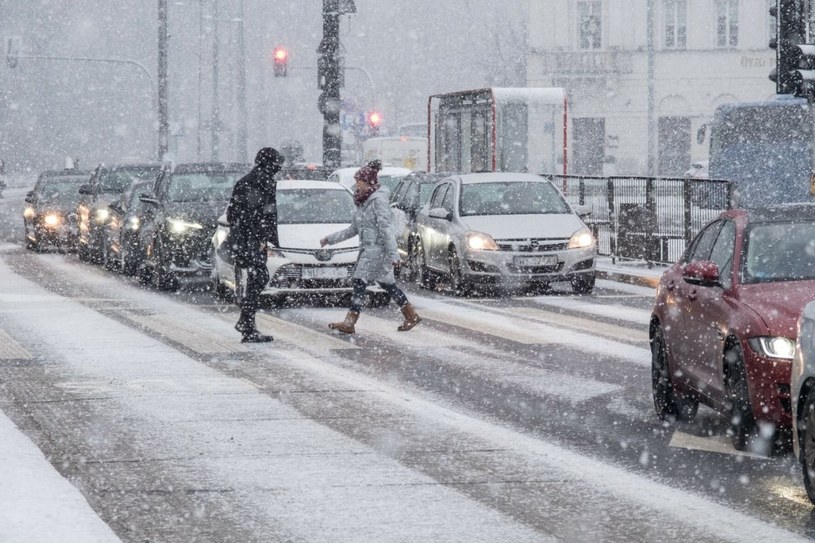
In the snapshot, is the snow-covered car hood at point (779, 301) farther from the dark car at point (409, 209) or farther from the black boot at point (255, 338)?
the dark car at point (409, 209)

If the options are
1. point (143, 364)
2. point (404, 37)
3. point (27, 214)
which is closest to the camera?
point (143, 364)

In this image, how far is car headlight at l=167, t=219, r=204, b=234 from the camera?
21719 millimetres

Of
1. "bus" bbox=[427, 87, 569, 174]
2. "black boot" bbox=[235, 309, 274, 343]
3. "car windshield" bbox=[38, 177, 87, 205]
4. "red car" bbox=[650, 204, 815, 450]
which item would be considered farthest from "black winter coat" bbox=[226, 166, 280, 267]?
"bus" bbox=[427, 87, 569, 174]

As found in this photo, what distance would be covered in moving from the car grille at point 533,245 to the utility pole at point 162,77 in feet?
91.5

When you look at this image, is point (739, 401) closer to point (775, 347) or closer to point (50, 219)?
point (775, 347)

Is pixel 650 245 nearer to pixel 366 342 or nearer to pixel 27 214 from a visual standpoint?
pixel 366 342

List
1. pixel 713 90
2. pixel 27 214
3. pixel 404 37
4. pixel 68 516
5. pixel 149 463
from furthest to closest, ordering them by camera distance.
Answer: pixel 404 37 < pixel 713 90 < pixel 27 214 < pixel 149 463 < pixel 68 516

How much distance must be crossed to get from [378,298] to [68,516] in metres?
12.2

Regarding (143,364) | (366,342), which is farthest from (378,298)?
(143,364)

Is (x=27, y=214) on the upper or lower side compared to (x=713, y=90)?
lower

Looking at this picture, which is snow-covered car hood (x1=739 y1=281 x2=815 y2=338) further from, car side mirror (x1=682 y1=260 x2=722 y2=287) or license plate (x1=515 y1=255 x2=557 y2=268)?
license plate (x1=515 y1=255 x2=557 y2=268)

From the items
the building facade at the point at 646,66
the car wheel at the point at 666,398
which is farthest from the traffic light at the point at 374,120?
the car wheel at the point at 666,398

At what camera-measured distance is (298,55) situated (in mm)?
84562

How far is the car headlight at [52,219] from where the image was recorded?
3241 cm
